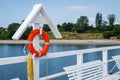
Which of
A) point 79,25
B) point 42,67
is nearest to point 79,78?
point 42,67

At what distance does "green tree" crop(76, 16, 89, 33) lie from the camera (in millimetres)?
107000

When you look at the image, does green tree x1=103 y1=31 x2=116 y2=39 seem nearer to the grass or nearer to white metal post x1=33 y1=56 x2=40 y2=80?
the grass

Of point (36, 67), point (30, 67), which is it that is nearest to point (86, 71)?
point (36, 67)

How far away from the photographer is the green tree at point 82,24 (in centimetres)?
10700

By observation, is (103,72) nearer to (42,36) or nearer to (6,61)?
(42,36)

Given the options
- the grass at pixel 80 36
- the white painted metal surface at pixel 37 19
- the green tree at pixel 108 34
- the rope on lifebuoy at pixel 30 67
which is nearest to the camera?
the white painted metal surface at pixel 37 19

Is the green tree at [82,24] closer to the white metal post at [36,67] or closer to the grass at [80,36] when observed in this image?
the grass at [80,36]

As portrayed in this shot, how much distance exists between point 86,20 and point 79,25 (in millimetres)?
4721

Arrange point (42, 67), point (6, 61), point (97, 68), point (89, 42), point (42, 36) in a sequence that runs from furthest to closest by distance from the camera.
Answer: point (89, 42) → point (42, 67) → point (97, 68) → point (42, 36) → point (6, 61)

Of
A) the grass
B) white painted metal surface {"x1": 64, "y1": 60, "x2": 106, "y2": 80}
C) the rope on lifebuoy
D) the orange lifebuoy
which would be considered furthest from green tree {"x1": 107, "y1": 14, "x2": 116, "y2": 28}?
the rope on lifebuoy

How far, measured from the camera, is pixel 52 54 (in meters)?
4.46

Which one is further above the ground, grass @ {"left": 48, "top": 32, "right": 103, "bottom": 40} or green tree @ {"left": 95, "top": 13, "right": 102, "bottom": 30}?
green tree @ {"left": 95, "top": 13, "right": 102, "bottom": 30}

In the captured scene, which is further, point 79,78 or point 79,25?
point 79,25

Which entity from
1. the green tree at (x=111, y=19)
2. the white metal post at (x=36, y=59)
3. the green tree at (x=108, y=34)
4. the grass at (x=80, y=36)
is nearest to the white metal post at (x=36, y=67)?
the white metal post at (x=36, y=59)
